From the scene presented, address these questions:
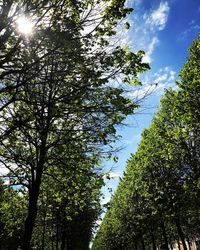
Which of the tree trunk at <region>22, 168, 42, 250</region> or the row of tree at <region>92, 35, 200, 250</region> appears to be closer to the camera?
the tree trunk at <region>22, 168, 42, 250</region>

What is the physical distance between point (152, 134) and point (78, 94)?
24289 mm

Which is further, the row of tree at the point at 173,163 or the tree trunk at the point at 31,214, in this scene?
the row of tree at the point at 173,163

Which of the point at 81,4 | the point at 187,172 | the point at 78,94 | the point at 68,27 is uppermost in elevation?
the point at 187,172

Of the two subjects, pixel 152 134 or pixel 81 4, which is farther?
pixel 152 134

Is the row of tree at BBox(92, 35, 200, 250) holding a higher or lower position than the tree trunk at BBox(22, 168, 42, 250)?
higher

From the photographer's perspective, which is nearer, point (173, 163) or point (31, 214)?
point (31, 214)

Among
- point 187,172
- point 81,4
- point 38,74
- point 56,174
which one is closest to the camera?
point 38,74

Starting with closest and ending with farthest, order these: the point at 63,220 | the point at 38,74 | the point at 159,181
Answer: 1. the point at 38,74
2. the point at 63,220
3. the point at 159,181

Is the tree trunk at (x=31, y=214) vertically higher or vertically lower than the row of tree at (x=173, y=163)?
lower

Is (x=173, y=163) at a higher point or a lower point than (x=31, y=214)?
higher

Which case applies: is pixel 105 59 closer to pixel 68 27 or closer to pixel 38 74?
pixel 68 27

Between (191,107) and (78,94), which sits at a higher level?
(191,107)

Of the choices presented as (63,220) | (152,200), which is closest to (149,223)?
Answer: (152,200)

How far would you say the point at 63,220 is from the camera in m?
28.2
